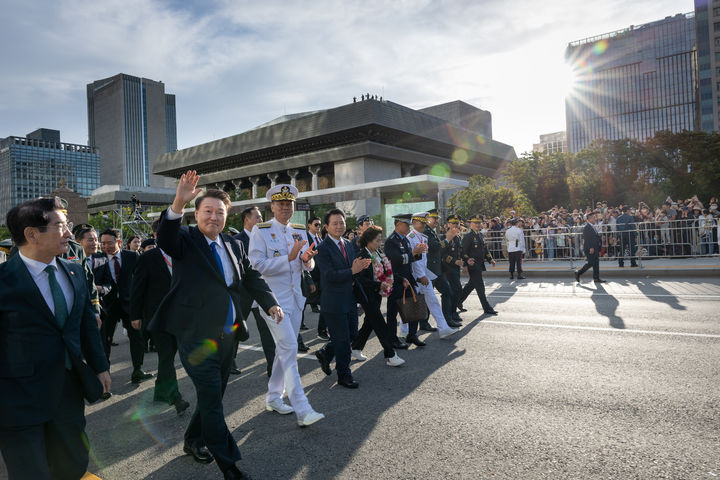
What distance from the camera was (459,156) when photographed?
213 feet

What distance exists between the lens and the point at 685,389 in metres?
4.53

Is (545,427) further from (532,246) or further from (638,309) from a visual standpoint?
(532,246)

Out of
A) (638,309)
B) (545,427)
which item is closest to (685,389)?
(545,427)

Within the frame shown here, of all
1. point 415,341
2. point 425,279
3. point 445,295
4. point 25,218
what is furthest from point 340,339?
point 445,295

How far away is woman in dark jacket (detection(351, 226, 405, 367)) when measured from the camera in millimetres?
5773

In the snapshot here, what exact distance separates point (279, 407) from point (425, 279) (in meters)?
3.20

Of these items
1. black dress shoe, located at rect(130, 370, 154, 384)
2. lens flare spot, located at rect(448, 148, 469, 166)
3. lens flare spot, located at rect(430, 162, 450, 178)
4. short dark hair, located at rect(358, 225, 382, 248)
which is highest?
lens flare spot, located at rect(448, 148, 469, 166)

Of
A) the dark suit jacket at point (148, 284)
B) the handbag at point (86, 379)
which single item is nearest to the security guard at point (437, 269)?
the dark suit jacket at point (148, 284)

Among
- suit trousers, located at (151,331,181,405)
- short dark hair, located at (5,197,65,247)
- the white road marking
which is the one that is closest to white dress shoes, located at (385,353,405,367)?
suit trousers, located at (151,331,181,405)

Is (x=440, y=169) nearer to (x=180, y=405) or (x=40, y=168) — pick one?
(x=180, y=405)

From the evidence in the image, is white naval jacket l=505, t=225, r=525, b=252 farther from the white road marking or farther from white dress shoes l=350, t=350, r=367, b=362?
white dress shoes l=350, t=350, r=367, b=362

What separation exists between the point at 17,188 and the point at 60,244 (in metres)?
181

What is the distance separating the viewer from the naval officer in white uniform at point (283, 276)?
4324mm

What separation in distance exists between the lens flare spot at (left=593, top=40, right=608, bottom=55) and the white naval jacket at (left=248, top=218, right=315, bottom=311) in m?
162
